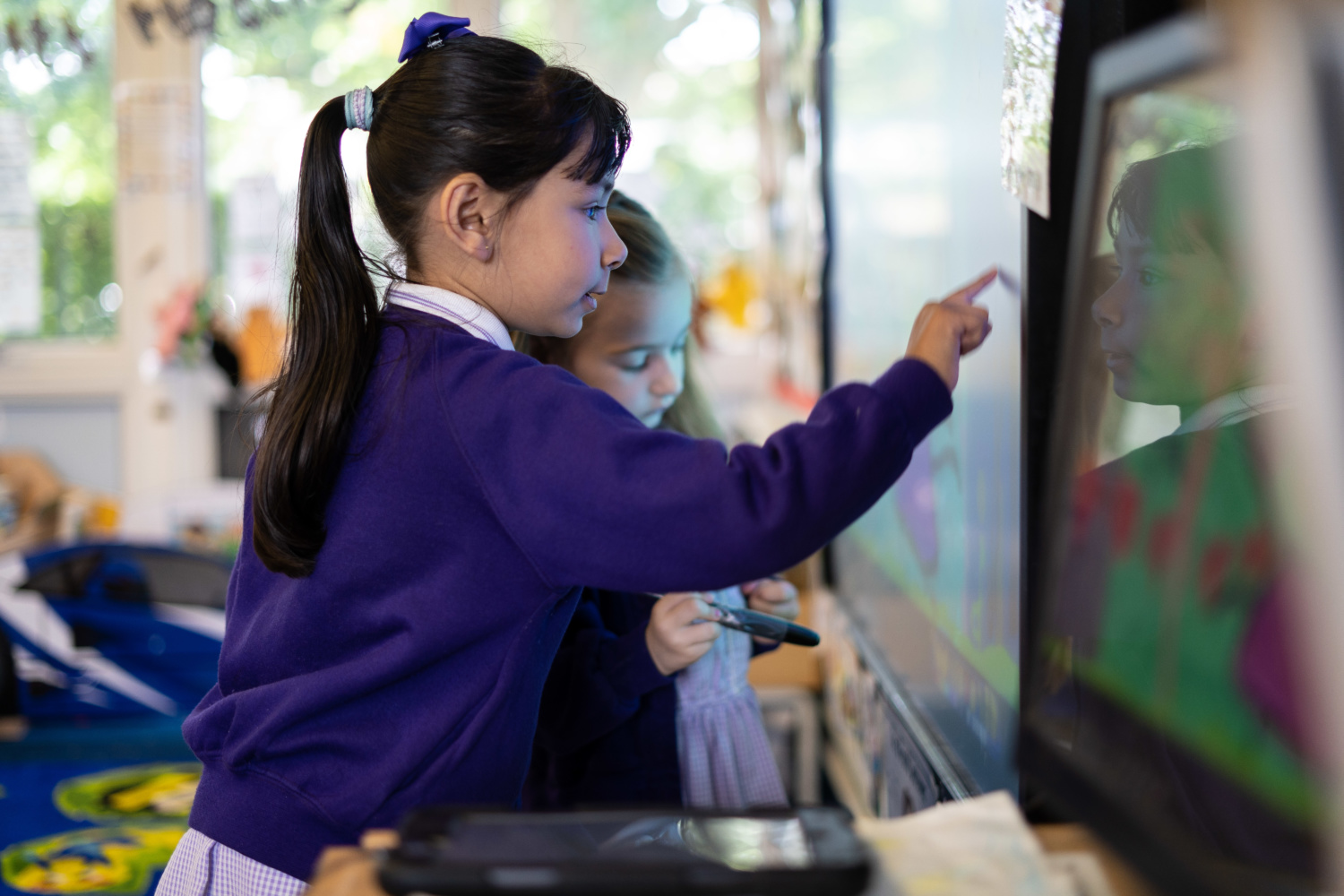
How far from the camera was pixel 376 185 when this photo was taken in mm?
850

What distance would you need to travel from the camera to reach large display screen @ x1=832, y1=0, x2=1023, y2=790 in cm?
85

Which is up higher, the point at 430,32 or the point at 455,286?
the point at 430,32

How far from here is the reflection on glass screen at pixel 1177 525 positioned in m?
0.44

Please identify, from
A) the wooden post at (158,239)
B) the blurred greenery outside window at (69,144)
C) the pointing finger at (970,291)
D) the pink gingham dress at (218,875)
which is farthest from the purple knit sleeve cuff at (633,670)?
the blurred greenery outside window at (69,144)

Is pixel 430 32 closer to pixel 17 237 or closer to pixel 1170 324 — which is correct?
pixel 1170 324

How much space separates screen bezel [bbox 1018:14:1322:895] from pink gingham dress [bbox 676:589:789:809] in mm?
528

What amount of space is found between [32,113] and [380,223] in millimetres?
2734

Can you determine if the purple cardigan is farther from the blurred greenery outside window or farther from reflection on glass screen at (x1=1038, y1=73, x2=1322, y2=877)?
the blurred greenery outside window

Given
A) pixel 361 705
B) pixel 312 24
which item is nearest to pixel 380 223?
pixel 361 705

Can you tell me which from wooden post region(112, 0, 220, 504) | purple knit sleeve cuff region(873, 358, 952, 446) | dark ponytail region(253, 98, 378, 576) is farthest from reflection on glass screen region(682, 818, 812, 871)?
wooden post region(112, 0, 220, 504)

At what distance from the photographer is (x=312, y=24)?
3.12m

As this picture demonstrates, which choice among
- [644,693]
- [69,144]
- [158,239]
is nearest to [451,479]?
[644,693]

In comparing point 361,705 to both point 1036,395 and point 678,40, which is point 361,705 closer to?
point 1036,395

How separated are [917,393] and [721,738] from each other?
0.55 m
